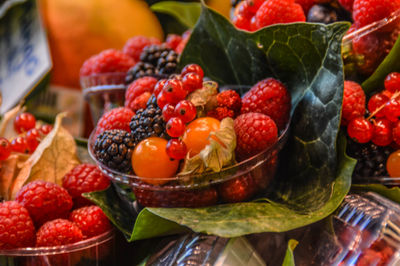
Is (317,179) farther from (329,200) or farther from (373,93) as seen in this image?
(373,93)

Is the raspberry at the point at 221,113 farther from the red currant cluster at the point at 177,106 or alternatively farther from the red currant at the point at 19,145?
the red currant at the point at 19,145

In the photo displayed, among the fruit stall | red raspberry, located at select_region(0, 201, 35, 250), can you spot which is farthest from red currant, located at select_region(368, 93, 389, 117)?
red raspberry, located at select_region(0, 201, 35, 250)

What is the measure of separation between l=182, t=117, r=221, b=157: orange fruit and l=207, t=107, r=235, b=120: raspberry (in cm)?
5

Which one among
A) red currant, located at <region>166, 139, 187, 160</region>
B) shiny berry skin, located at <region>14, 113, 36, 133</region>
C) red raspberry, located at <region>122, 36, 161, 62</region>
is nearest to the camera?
red currant, located at <region>166, 139, 187, 160</region>

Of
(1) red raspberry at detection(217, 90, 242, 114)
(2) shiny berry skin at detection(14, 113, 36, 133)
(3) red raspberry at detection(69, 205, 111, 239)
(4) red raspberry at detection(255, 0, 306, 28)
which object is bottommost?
(3) red raspberry at detection(69, 205, 111, 239)

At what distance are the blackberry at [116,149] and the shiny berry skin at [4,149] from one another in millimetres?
251

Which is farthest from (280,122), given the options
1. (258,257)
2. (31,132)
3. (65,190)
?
(31,132)

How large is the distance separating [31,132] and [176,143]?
0.43 metres

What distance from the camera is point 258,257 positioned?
0.63 meters

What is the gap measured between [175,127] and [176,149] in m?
0.03

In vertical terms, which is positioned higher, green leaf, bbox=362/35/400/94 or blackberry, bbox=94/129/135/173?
green leaf, bbox=362/35/400/94

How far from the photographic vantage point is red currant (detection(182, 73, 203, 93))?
67cm

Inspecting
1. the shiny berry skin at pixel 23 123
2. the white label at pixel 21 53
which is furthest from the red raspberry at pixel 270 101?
the white label at pixel 21 53

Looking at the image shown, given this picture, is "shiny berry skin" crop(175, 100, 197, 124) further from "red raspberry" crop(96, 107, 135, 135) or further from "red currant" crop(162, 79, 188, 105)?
"red raspberry" crop(96, 107, 135, 135)
